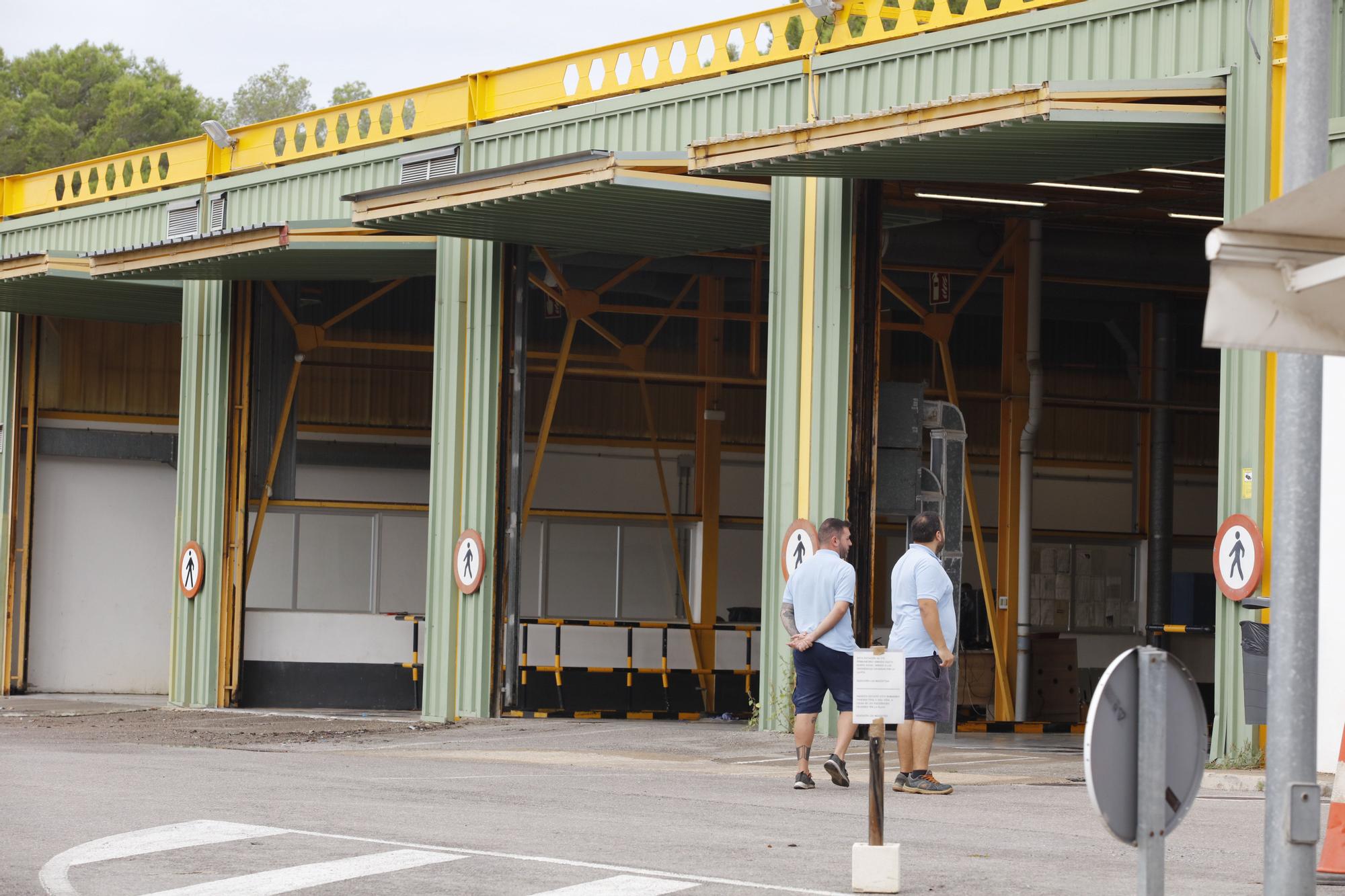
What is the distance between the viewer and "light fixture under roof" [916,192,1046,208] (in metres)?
20.8

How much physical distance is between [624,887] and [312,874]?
4.60 feet

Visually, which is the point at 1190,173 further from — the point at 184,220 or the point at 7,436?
the point at 7,436

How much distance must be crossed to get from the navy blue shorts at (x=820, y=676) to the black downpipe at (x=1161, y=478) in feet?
55.4

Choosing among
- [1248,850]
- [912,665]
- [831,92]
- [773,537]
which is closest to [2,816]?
[912,665]

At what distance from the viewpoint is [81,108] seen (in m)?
69.6

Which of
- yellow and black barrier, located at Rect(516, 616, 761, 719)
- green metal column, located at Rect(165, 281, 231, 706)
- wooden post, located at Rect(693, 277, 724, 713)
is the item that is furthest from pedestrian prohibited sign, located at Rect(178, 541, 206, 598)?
wooden post, located at Rect(693, 277, 724, 713)

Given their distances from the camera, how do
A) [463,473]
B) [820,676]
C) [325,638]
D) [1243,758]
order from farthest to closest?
[325,638], [463,473], [1243,758], [820,676]

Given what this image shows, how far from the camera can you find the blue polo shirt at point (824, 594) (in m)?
12.8

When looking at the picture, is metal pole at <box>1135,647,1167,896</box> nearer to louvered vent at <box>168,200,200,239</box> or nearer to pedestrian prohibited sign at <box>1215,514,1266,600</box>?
pedestrian prohibited sign at <box>1215,514,1266,600</box>

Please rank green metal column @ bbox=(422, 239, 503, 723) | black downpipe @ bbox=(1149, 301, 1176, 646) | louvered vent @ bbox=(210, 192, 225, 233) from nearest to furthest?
green metal column @ bbox=(422, 239, 503, 723), louvered vent @ bbox=(210, 192, 225, 233), black downpipe @ bbox=(1149, 301, 1176, 646)

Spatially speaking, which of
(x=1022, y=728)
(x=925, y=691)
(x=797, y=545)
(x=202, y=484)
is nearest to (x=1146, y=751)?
(x=925, y=691)

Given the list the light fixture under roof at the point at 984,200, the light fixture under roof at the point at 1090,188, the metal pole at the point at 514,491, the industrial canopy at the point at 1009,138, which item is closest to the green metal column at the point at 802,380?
the industrial canopy at the point at 1009,138

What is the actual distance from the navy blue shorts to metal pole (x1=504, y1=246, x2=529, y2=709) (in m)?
8.38

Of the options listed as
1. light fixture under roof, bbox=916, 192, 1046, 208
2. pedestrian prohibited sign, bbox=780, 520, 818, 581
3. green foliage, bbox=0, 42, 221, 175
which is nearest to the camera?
pedestrian prohibited sign, bbox=780, 520, 818, 581
